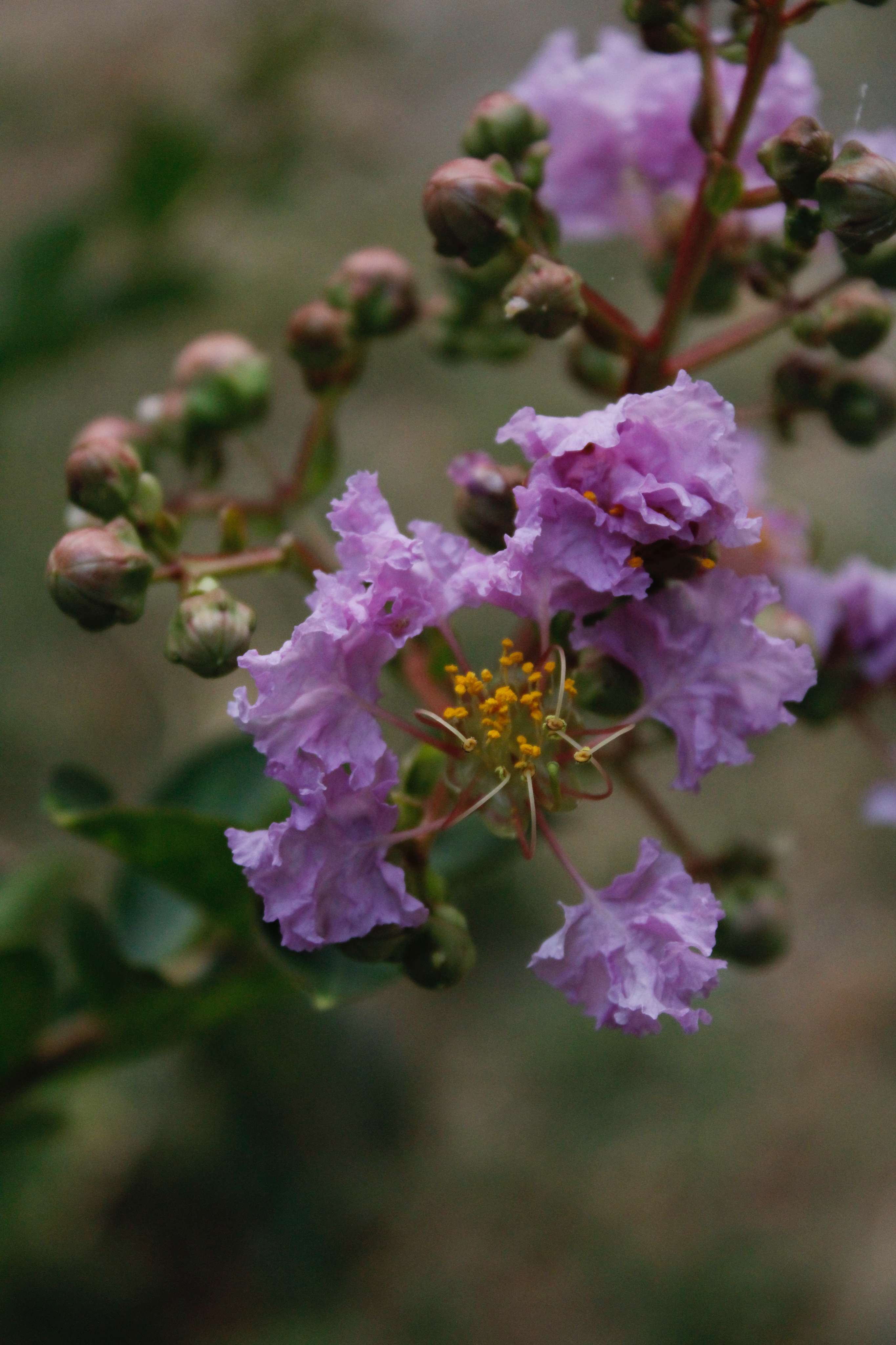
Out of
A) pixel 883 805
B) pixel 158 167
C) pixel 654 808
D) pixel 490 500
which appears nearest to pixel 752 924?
pixel 654 808

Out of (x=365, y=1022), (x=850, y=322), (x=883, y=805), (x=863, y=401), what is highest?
(x=850, y=322)

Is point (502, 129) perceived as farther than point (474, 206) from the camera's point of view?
Yes

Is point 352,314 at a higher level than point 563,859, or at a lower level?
higher

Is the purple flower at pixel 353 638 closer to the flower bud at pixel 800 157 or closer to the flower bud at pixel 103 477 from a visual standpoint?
the flower bud at pixel 103 477

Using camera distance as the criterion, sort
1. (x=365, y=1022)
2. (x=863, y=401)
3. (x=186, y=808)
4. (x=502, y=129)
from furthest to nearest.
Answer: (x=365, y=1022) < (x=186, y=808) < (x=863, y=401) < (x=502, y=129)

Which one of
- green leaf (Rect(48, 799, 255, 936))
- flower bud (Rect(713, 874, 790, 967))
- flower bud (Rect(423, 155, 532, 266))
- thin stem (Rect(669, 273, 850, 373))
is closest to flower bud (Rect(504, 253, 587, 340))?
flower bud (Rect(423, 155, 532, 266))

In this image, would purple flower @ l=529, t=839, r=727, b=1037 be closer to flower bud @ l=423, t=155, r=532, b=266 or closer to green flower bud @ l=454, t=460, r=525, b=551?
green flower bud @ l=454, t=460, r=525, b=551

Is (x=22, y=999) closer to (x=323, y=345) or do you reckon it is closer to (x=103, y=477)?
(x=103, y=477)
